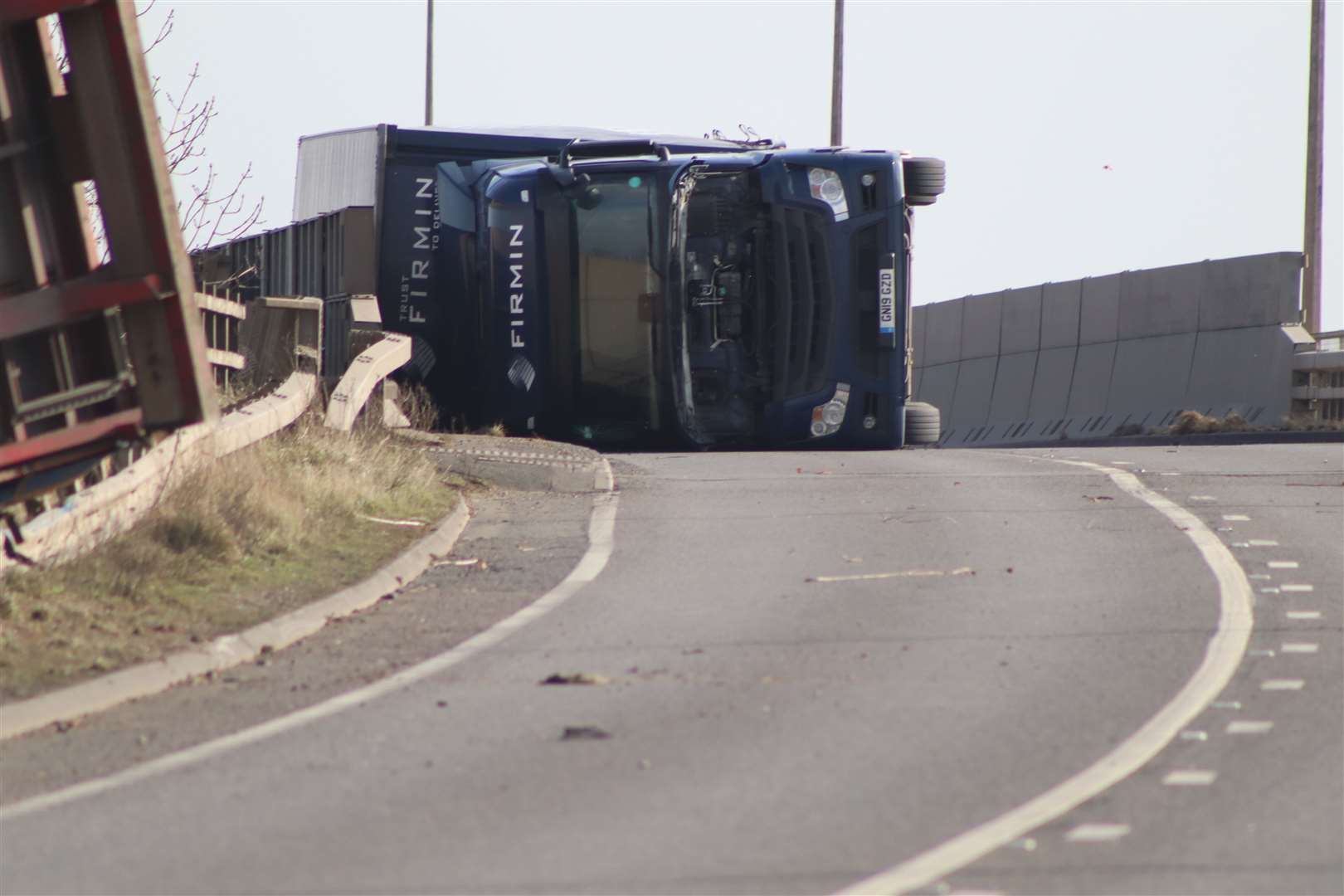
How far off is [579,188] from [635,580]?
7.53 m

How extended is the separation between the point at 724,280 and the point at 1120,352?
13892 mm

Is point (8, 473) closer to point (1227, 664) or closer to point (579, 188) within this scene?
point (1227, 664)

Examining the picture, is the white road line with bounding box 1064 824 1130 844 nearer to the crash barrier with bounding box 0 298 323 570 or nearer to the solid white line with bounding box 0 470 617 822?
the solid white line with bounding box 0 470 617 822

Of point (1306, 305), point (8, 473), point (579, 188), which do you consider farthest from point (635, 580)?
point (1306, 305)

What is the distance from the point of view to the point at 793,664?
8.77m

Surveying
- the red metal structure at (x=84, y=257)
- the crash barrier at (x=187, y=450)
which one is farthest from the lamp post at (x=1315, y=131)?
the red metal structure at (x=84, y=257)

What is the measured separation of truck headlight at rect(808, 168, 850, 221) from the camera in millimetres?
17641

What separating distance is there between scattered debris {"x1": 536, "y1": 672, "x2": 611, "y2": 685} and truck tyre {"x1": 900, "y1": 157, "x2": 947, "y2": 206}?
34.7ft

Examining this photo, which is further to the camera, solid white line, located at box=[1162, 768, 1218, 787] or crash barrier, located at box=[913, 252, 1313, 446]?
crash barrier, located at box=[913, 252, 1313, 446]

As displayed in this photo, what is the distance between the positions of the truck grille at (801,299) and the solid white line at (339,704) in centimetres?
609

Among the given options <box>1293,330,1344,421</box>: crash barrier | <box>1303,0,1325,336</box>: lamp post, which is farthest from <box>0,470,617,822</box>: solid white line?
<box>1303,0,1325,336</box>: lamp post

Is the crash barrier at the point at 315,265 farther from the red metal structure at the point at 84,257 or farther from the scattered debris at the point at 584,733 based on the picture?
the scattered debris at the point at 584,733

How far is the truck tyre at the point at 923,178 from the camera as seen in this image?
59.1ft

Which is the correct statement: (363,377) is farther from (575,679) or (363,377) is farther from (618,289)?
(575,679)
